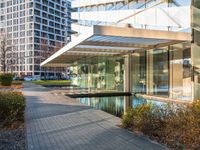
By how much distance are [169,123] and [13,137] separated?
4.24m

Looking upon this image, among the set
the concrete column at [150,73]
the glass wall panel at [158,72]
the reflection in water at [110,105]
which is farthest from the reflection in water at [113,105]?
the concrete column at [150,73]

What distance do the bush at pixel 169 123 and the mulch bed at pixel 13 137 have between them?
3.21 meters

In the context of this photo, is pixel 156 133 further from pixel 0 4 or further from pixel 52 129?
pixel 0 4

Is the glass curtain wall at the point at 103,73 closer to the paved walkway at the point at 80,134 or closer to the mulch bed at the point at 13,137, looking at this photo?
the paved walkway at the point at 80,134

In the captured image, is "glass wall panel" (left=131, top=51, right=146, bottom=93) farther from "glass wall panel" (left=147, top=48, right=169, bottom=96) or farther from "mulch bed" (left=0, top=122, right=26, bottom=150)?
"mulch bed" (left=0, top=122, right=26, bottom=150)

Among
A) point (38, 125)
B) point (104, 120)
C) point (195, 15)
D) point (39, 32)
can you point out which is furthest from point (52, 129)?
point (39, 32)

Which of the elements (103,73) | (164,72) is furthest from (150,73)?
(103,73)

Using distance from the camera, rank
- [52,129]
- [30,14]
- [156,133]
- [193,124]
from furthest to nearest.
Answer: [30,14], [52,129], [156,133], [193,124]

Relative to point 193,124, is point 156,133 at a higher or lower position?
lower

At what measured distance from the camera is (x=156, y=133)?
23.8ft

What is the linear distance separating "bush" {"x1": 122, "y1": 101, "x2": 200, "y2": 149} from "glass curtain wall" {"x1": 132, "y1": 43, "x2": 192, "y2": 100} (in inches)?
345

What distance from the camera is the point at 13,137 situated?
741 centimetres

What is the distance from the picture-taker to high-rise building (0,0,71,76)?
10238 cm

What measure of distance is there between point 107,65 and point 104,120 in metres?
19.4
